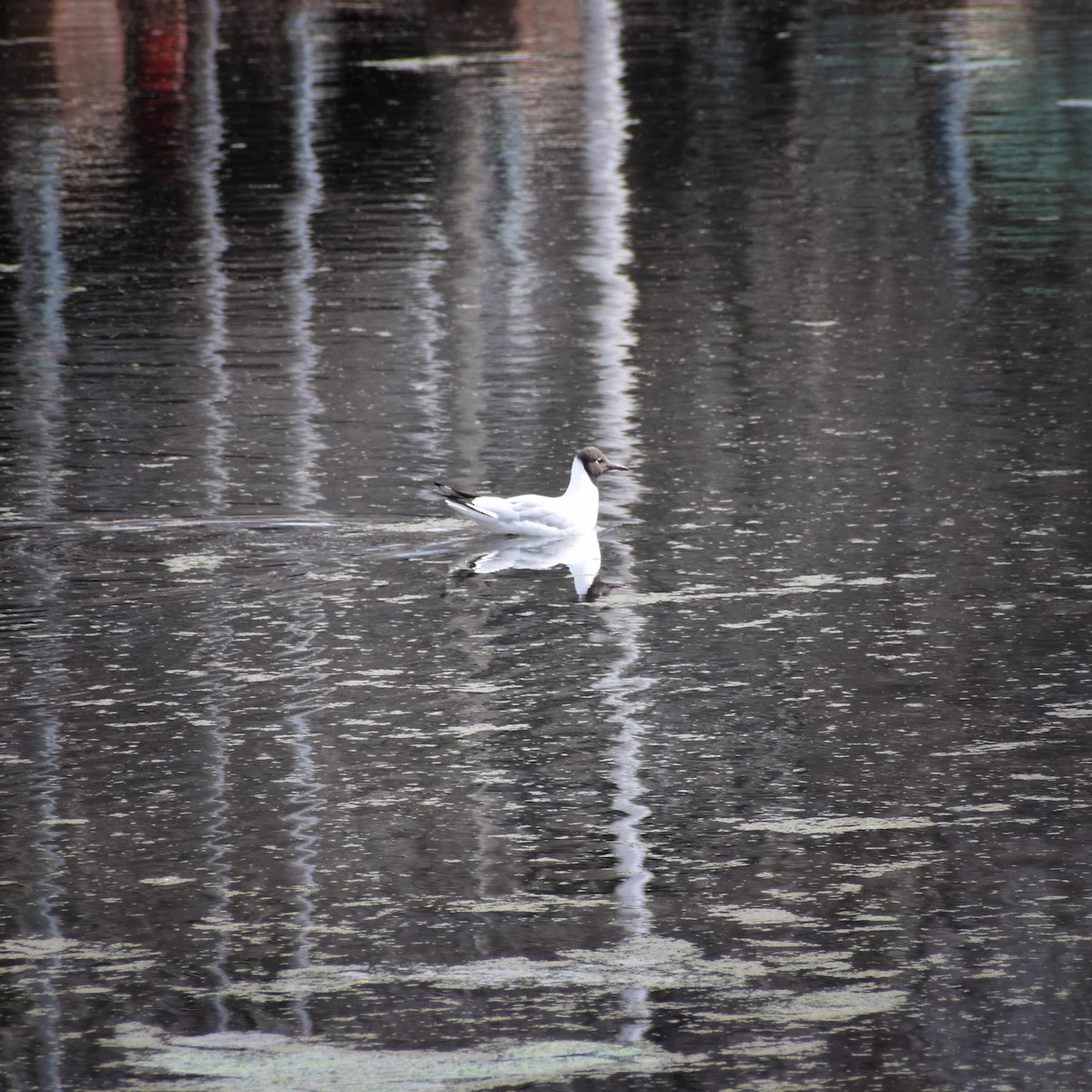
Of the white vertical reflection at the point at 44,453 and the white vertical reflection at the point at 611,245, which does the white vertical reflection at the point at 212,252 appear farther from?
the white vertical reflection at the point at 611,245

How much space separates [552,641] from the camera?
9.24m

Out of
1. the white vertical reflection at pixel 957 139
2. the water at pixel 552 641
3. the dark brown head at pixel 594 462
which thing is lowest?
the water at pixel 552 641

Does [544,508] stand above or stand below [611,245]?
below

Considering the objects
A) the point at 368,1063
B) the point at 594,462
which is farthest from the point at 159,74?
the point at 368,1063

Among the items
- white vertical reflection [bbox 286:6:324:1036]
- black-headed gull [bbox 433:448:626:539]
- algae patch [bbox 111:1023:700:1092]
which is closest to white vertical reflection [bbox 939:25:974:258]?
white vertical reflection [bbox 286:6:324:1036]

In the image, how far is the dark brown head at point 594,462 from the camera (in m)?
10.7

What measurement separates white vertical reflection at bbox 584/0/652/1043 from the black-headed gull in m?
0.24

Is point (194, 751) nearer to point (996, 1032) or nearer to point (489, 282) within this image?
point (996, 1032)

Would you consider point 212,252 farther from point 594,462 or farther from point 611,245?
point 594,462

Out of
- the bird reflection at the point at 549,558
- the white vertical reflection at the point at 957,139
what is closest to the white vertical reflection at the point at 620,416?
the bird reflection at the point at 549,558

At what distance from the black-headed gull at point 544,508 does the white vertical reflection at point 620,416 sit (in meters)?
0.24

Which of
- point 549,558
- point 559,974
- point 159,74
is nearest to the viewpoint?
point 559,974

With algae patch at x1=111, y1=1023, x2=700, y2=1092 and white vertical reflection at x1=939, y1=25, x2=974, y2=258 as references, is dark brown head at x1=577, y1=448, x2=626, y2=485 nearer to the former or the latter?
algae patch at x1=111, y1=1023, x2=700, y2=1092

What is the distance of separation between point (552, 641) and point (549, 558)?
1363 mm
